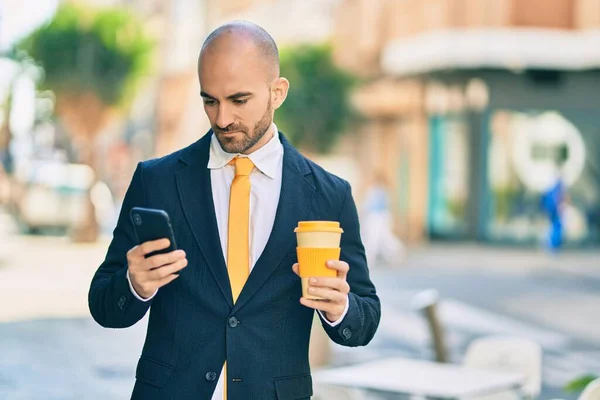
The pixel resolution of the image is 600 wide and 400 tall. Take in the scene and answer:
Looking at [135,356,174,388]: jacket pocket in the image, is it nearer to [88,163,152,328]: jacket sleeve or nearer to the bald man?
the bald man

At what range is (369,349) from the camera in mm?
11922

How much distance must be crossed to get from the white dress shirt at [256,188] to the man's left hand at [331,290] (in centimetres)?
30

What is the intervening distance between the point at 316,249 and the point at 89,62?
24.9 meters

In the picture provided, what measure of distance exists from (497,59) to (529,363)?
23360 mm

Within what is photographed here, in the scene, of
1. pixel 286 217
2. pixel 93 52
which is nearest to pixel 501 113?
pixel 93 52

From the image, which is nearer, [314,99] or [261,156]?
[261,156]

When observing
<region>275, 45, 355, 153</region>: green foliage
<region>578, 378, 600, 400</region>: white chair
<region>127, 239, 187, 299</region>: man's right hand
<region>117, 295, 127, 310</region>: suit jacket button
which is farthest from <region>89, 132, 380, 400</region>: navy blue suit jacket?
<region>275, 45, 355, 153</region>: green foliage

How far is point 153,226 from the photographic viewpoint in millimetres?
2695

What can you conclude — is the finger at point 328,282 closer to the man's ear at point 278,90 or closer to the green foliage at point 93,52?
the man's ear at point 278,90

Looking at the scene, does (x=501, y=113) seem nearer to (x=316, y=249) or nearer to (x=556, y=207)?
(x=556, y=207)

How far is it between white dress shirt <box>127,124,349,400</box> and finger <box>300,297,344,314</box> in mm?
311

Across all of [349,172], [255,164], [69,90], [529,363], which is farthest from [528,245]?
[255,164]

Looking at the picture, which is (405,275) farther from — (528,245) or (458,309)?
(528,245)

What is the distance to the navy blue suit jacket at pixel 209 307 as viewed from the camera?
2.88m
